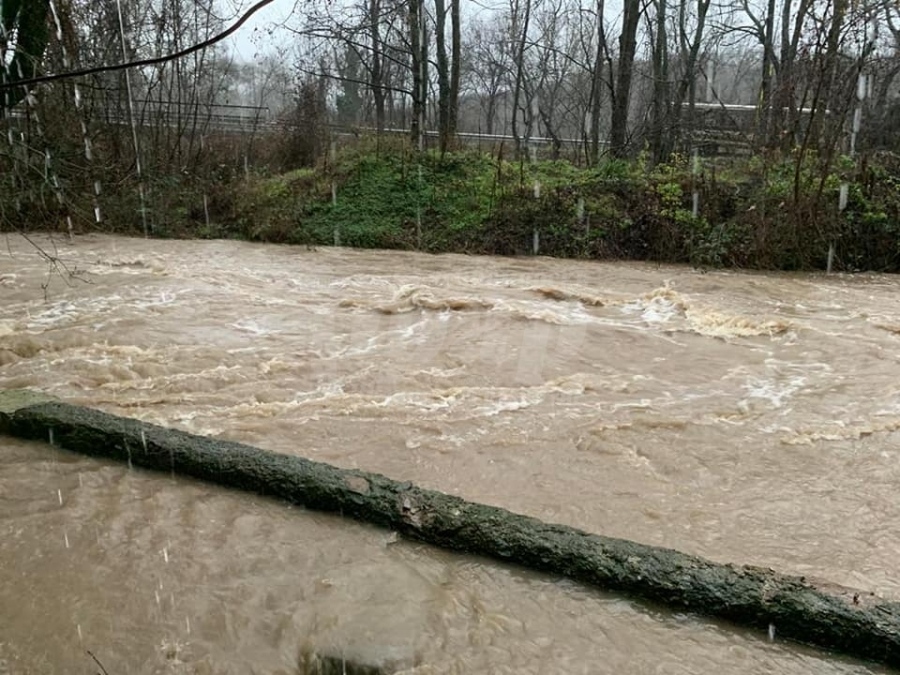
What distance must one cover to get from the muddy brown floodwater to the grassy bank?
137 inches

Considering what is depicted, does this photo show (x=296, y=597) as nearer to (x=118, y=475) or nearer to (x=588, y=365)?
(x=118, y=475)

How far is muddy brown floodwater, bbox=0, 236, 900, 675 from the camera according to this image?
12.2ft

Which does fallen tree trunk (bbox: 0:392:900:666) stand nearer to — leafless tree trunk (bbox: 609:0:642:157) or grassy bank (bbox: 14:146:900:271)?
grassy bank (bbox: 14:146:900:271)

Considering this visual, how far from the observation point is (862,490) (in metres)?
5.51

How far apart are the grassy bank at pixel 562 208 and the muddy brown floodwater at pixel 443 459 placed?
3471 millimetres

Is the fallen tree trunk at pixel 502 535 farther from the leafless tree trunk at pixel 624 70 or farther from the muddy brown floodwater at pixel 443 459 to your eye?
the leafless tree trunk at pixel 624 70

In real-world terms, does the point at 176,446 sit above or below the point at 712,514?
above

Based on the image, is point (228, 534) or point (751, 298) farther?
point (751, 298)

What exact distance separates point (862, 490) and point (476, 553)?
308cm

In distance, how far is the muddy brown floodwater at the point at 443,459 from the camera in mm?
3719

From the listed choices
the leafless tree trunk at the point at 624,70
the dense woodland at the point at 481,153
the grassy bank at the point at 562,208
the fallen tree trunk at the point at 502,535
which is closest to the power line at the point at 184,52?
the fallen tree trunk at the point at 502,535

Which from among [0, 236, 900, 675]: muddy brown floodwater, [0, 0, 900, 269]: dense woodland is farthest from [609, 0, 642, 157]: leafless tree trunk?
[0, 236, 900, 675]: muddy brown floodwater

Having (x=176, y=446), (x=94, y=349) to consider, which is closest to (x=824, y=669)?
(x=176, y=446)

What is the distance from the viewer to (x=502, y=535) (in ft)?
14.1
